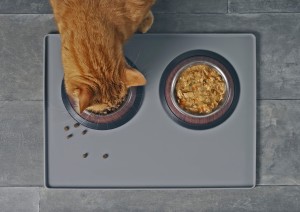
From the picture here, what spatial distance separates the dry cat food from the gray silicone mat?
0.26ft

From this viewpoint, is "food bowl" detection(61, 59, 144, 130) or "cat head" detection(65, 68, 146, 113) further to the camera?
"food bowl" detection(61, 59, 144, 130)

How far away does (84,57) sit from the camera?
955 mm

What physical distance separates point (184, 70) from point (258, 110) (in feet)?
1.00

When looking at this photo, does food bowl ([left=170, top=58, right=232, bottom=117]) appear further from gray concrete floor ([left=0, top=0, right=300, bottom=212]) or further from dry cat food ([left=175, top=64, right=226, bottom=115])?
gray concrete floor ([left=0, top=0, right=300, bottom=212])

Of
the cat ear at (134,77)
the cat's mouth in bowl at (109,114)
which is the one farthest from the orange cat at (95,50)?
the cat's mouth in bowl at (109,114)

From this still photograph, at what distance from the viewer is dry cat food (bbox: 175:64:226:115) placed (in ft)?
4.20

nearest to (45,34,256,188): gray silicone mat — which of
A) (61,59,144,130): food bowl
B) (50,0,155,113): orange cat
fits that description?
(61,59,144,130): food bowl

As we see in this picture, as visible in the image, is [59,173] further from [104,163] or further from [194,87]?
[194,87]

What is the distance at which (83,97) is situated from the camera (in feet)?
2.87

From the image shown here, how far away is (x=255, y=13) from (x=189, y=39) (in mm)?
244

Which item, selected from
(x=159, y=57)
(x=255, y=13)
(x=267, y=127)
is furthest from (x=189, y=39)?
(x=267, y=127)

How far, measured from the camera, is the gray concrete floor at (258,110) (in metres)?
1.37

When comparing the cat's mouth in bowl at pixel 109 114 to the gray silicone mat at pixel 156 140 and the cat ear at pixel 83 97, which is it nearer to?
the gray silicone mat at pixel 156 140

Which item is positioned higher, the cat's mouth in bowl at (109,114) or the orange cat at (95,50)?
the orange cat at (95,50)
